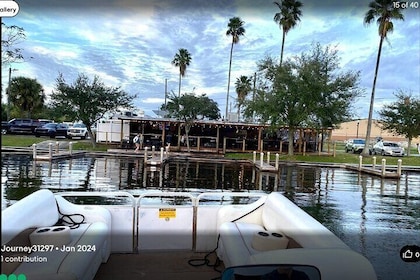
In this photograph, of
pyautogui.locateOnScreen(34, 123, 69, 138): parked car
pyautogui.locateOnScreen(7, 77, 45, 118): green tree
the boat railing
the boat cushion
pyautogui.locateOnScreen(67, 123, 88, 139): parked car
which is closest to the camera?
the boat cushion

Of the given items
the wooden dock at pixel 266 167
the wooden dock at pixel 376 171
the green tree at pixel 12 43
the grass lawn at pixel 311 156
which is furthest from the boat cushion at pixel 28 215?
the wooden dock at pixel 376 171

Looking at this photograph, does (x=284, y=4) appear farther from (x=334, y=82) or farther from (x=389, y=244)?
(x=334, y=82)

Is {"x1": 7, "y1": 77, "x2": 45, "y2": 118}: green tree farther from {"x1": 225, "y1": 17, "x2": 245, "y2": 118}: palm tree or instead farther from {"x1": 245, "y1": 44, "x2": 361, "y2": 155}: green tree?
{"x1": 245, "y1": 44, "x2": 361, "y2": 155}: green tree

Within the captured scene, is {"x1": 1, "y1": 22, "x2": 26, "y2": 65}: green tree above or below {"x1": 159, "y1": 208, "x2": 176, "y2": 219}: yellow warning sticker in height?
above

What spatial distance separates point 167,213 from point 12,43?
1.64 m

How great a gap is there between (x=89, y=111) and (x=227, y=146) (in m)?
7.50

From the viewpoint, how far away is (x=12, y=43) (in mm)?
1729

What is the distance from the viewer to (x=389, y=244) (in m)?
3.67

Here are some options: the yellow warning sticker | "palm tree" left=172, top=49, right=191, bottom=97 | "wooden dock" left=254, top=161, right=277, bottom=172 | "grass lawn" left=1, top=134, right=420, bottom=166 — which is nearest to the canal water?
"wooden dock" left=254, top=161, right=277, bottom=172

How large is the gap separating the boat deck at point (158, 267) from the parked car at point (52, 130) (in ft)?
46.6

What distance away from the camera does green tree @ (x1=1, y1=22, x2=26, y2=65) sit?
4.84 feet

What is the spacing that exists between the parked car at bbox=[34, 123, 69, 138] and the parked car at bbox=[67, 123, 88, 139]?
0.47 m

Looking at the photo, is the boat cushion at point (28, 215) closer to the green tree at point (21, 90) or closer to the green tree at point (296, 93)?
the green tree at point (21, 90)

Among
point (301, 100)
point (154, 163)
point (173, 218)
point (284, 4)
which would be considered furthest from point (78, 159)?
point (284, 4)
